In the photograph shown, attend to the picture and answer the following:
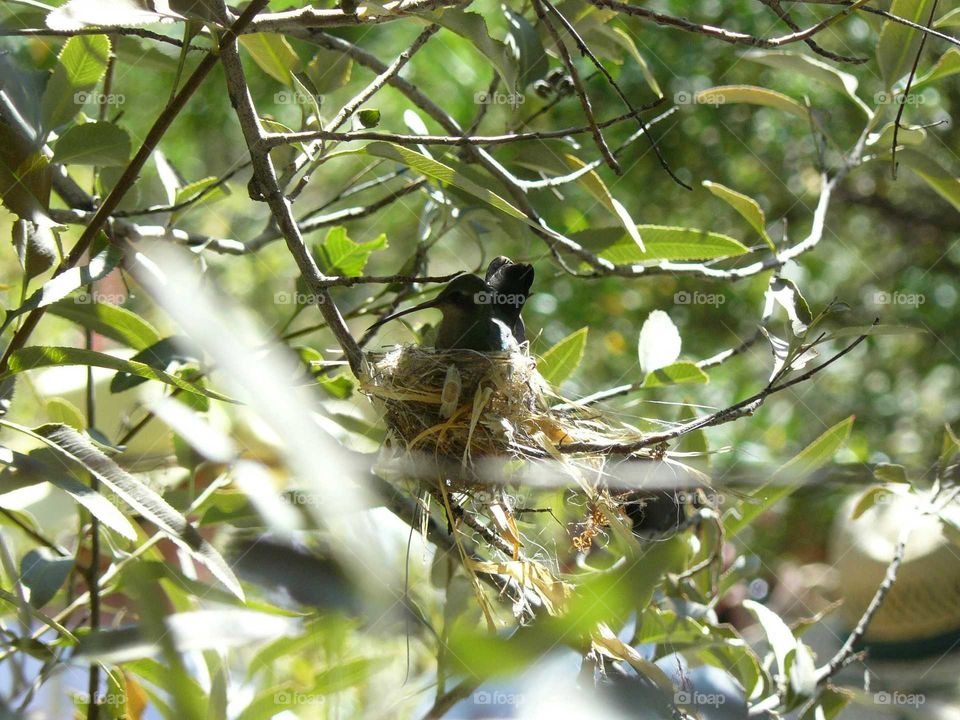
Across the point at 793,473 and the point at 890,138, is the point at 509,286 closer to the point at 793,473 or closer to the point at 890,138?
the point at 793,473

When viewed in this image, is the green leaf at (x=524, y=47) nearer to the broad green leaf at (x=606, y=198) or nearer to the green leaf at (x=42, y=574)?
the broad green leaf at (x=606, y=198)

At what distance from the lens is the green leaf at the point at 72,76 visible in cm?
63

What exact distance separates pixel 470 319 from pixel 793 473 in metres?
0.32

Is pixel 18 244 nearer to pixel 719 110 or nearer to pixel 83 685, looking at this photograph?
pixel 83 685

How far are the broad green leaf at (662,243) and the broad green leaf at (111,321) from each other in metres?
0.38

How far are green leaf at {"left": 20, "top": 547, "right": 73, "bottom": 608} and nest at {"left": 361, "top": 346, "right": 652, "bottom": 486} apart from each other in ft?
0.86

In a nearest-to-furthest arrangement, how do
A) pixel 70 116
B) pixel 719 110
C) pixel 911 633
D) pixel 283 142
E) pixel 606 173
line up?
pixel 283 142 < pixel 70 116 < pixel 911 633 < pixel 606 173 < pixel 719 110

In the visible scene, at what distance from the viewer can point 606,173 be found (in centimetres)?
192

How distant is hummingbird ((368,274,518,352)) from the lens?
719 millimetres

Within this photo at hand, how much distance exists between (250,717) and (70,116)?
474 millimetres

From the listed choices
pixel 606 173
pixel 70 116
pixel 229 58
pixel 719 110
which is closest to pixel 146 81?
pixel 606 173

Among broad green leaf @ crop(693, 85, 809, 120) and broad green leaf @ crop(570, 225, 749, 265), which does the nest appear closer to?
broad green leaf @ crop(570, 225, 749, 265)

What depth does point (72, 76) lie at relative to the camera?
25.3 inches

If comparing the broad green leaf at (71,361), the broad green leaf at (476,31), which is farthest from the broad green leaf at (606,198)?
the broad green leaf at (71,361)
